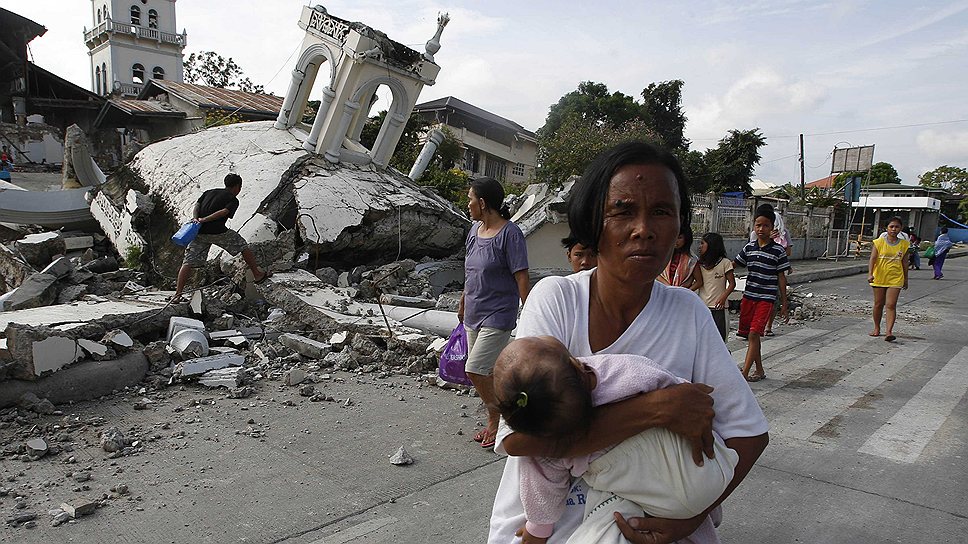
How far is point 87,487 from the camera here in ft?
11.2

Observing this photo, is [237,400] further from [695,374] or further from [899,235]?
[899,235]

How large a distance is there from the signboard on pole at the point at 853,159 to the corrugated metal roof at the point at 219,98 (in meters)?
24.4

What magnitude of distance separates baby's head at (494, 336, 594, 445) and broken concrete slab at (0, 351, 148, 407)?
482cm

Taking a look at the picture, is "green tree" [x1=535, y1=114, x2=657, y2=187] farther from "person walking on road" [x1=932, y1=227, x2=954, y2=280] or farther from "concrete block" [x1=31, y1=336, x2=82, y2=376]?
"concrete block" [x1=31, y1=336, x2=82, y2=376]

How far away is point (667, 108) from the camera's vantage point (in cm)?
4141

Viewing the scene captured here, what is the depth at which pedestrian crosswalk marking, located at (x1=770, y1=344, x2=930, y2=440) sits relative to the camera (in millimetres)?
4586

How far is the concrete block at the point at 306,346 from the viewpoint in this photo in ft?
20.6

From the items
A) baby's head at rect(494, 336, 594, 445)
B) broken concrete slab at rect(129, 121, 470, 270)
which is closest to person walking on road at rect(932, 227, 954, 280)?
broken concrete slab at rect(129, 121, 470, 270)

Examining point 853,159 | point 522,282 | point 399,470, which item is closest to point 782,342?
point 522,282

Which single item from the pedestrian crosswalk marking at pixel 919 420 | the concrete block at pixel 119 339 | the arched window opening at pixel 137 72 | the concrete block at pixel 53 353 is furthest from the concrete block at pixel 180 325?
the arched window opening at pixel 137 72

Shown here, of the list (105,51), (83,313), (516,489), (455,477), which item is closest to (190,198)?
(83,313)

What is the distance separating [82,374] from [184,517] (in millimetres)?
2493

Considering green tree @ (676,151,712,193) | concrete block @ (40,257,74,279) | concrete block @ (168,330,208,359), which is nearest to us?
concrete block @ (168,330,208,359)

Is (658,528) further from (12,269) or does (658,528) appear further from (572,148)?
(572,148)
